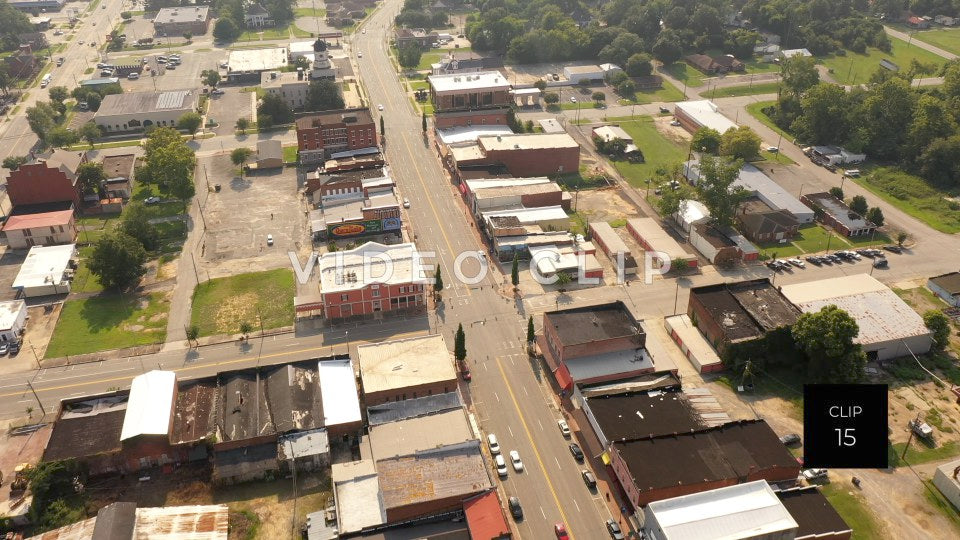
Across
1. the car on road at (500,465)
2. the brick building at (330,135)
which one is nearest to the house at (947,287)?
the car on road at (500,465)

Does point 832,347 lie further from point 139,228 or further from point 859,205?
point 139,228

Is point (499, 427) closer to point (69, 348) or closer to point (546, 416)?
point (546, 416)

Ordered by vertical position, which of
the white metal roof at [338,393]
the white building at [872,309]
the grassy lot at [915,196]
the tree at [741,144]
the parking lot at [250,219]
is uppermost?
the tree at [741,144]

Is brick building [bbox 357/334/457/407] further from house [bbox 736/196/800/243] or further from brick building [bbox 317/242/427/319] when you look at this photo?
house [bbox 736/196/800/243]

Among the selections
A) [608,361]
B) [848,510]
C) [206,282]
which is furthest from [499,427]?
[206,282]

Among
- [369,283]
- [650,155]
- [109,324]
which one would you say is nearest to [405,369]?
[369,283]

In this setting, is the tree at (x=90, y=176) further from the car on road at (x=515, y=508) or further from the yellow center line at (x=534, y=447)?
the car on road at (x=515, y=508)
